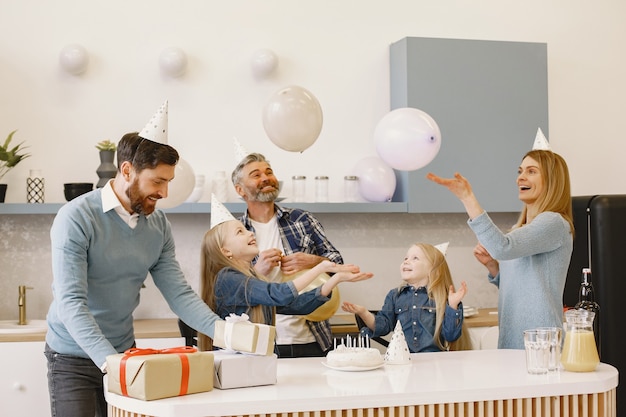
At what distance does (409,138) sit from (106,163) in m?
1.72

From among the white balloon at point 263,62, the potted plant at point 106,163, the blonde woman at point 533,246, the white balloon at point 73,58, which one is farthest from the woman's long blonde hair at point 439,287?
the white balloon at point 73,58

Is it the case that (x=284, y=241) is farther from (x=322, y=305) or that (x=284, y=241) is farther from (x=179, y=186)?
(x=179, y=186)

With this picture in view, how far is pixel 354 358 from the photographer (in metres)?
2.67

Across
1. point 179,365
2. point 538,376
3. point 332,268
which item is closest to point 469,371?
point 538,376

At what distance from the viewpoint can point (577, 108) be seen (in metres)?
5.22

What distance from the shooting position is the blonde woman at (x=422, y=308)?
3369mm

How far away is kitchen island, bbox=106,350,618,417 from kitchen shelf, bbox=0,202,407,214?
69.1 inches

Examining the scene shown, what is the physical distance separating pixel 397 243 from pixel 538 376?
7.84 ft

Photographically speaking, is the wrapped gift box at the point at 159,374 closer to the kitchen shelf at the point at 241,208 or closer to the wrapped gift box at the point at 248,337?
the wrapped gift box at the point at 248,337

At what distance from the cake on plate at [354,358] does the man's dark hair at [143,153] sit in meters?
0.81

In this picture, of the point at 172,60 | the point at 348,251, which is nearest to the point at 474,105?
the point at 348,251

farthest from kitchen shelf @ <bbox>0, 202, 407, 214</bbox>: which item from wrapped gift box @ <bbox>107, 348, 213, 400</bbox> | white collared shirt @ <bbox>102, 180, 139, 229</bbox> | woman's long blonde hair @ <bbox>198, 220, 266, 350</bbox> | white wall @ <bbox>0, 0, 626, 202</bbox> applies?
wrapped gift box @ <bbox>107, 348, 213, 400</bbox>

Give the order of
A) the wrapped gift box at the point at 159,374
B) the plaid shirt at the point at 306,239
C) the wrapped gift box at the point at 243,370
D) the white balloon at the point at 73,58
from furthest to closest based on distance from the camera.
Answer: the white balloon at the point at 73,58
the plaid shirt at the point at 306,239
the wrapped gift box at the point at 243,370
the wrapped gift box at the point at 159,374

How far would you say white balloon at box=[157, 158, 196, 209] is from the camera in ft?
12.3
